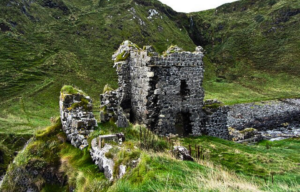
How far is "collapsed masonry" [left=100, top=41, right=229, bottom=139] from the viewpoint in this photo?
44.3 ft

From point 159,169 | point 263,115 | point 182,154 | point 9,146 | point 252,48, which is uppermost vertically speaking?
point 252,48

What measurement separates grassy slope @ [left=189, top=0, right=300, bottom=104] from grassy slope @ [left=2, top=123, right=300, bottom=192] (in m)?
51.7

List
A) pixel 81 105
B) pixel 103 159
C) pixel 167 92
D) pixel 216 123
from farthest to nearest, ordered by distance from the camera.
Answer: pixel 216 123 → pixel 167 92 → pixel 81 105 → pixel 103 159

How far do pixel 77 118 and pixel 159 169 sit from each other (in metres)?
4.83

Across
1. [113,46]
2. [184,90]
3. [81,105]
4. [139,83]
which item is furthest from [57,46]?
[81,105]

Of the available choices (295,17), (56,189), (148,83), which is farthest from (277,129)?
(295,17)

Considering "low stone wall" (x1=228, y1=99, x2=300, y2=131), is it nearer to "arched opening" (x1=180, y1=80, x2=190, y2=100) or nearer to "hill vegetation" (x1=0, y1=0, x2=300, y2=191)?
"hill vegetation" (x1=0, y1=0, x2=300, y2=191)

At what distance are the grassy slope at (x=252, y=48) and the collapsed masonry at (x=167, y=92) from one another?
154 feet

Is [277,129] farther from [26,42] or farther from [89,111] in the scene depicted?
[26,42]

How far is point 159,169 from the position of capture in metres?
5.16

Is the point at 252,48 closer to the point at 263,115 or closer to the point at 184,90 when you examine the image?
the point at 263,115

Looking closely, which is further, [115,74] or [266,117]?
[115,74]

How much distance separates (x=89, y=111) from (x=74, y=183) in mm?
3600

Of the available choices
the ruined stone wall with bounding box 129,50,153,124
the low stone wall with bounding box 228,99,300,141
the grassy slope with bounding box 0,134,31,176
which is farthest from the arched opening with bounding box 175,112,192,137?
the low stone wall with bounding box 228,99,300,141
